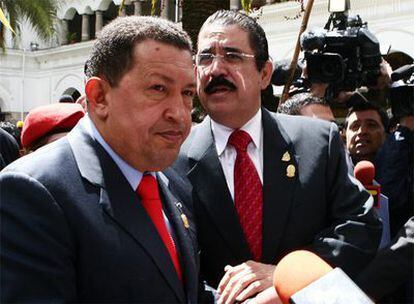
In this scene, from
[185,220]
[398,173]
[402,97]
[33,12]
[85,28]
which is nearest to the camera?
[185,220]

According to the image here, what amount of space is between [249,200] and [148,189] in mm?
733

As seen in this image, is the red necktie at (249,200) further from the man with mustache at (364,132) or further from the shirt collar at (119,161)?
the man with mustache at (364,132)

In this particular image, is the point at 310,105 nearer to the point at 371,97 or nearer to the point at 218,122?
the point at 371,97

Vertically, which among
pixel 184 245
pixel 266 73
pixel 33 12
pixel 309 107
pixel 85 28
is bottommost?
pixel 184 245

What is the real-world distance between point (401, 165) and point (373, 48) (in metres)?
0.84

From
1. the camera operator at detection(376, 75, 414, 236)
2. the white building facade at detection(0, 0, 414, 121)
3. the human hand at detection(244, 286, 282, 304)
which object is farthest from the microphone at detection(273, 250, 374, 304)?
the white building facade at detection(0, 0, 414, 121)

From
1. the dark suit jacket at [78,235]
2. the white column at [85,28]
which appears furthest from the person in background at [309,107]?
the white column at [85,28]

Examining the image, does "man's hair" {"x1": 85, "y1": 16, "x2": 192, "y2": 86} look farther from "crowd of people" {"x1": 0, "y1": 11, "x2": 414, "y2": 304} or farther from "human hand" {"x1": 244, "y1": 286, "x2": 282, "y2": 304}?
"human hand" {"x1": 244, "y1": 286, "x2": 282, "y2": 304}

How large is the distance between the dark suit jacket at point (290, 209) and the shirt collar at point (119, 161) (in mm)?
674

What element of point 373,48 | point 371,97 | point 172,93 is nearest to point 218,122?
point 172,93

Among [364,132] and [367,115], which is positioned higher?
[367,115]

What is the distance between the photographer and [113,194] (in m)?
1.88

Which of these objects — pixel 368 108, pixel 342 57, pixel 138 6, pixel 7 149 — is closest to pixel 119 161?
pixel 342 57

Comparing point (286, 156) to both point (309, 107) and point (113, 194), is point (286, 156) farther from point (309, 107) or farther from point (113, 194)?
point (309, 107)
